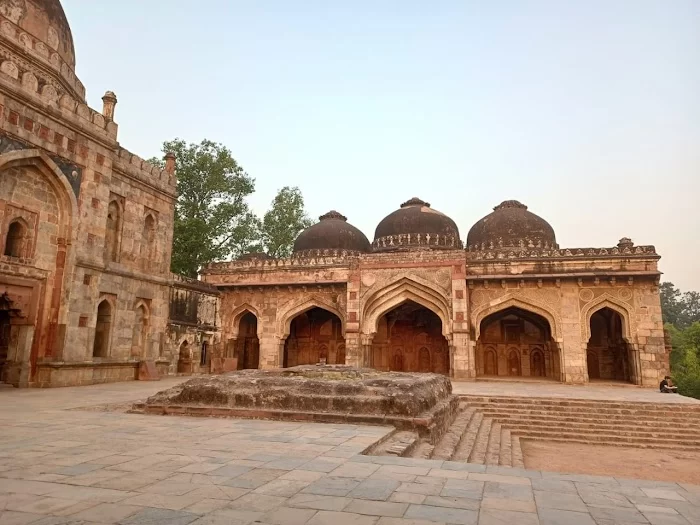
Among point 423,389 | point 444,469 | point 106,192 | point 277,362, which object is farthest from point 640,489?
point 277,362

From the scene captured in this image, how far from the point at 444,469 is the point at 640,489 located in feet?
4.74

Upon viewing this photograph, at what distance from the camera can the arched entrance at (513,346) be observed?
2008cm

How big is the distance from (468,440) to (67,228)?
10.9m

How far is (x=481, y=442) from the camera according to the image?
780cm

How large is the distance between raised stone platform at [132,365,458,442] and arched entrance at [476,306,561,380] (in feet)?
43.3

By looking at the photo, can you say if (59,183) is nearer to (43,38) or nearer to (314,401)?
(43,38)

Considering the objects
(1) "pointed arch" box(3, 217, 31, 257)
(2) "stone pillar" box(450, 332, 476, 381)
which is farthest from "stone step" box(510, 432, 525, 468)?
(1) "pointed arch" box(3, 217, 31, 257)

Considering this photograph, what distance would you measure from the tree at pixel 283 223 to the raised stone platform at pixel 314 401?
2324 cm

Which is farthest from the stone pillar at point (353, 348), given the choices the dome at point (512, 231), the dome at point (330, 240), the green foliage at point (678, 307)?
the green foliage at point (678, 307)

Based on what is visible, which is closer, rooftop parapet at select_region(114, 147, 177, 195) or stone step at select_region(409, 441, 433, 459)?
stone step at select_region(409, 441, 433, 459)

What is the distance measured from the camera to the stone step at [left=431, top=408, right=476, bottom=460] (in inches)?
239

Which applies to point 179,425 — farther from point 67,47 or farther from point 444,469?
point 67,47

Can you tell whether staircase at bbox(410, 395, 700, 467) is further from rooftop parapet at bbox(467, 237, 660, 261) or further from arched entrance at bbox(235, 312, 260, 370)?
arched entrance at bbox(235, 312, 260, 370)

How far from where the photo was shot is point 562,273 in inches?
666
